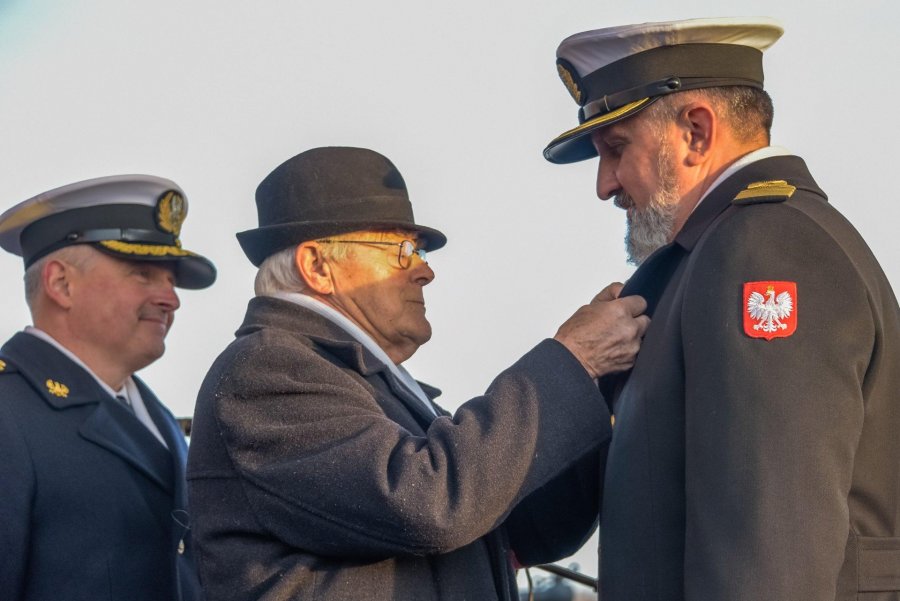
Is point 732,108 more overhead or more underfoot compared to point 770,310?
more overhead

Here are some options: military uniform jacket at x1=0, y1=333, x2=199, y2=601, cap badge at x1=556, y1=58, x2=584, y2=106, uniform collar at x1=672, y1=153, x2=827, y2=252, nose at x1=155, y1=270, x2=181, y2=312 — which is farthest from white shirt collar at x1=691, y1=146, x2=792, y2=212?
nose at x1=155, y1=270, x2=181, y2=312

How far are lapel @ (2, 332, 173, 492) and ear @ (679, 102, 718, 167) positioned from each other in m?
2.22

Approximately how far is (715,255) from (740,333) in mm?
225

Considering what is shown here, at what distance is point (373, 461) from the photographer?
3.14m

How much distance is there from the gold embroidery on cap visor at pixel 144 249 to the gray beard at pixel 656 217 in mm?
2295

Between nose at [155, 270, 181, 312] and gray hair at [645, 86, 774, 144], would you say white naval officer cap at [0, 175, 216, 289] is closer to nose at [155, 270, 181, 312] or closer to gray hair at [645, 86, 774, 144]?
nose at [155, 270, 181, 312]

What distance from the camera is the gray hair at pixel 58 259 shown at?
498cm

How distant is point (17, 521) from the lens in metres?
4.03

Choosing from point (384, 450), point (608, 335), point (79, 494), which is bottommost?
point (79, 494)

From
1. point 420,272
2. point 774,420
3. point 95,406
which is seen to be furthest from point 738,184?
point 95,406

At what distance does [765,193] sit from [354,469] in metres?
1.15

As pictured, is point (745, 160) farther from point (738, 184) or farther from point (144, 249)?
point (144, 249)

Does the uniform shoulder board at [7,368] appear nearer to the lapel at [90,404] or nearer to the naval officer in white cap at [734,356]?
the lapel at [90,404]

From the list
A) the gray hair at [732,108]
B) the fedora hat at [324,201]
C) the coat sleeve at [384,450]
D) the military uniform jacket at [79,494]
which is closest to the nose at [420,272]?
the fedora hat at [324,201]
